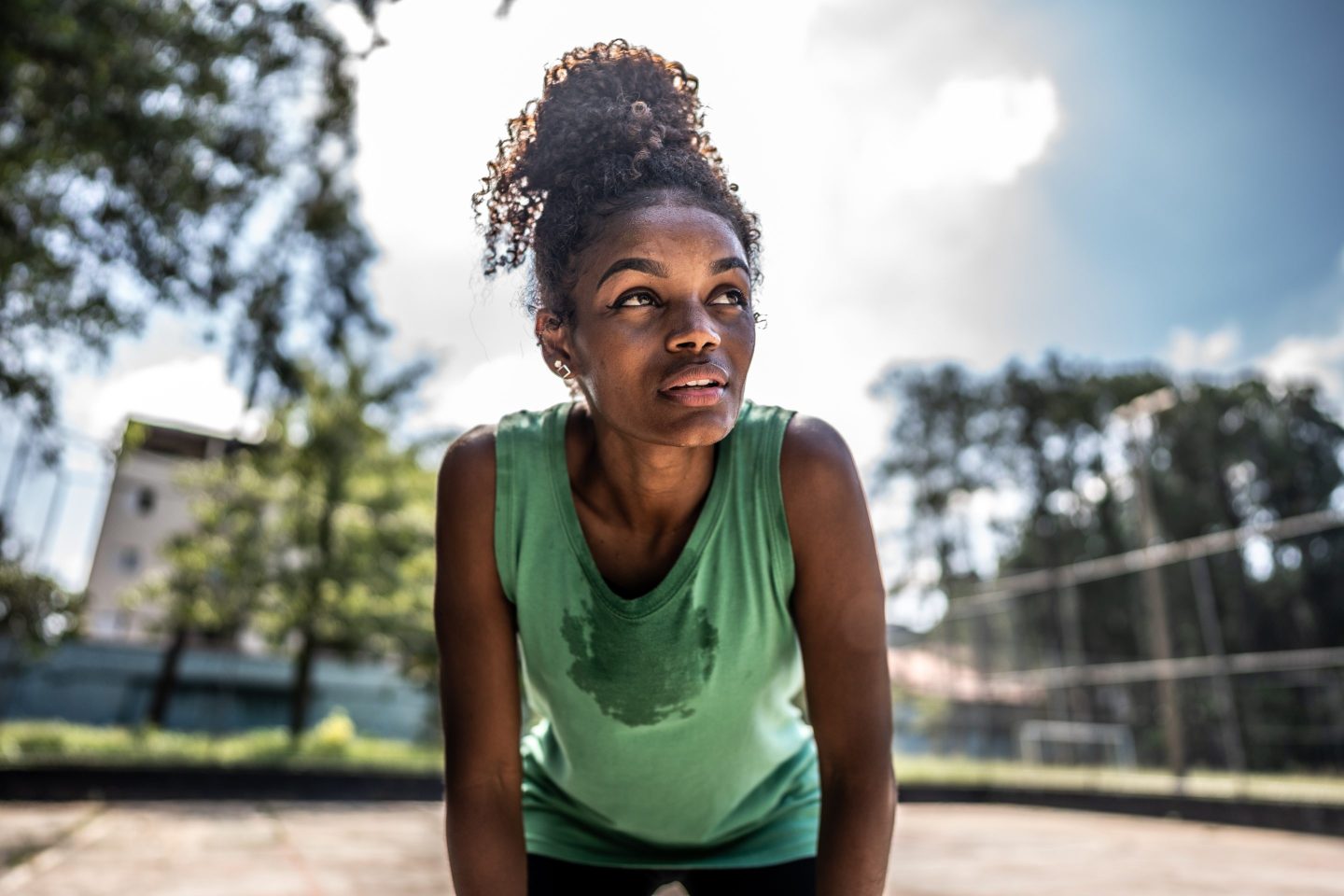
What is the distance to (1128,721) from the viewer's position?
12.7 metres

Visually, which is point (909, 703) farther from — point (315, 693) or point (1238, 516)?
point (315, 693)

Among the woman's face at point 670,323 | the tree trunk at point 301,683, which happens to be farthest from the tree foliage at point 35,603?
the tree trunk at point 301,683

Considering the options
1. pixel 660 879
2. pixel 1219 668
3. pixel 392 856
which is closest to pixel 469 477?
pixel 660 879

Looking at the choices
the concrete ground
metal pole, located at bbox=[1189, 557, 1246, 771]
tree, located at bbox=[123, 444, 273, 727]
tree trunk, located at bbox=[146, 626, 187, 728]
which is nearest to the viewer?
the concrete ground

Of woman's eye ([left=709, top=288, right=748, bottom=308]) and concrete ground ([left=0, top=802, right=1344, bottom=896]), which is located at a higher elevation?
woman's eye ([left=709, top=288, right=748, bottom=308])

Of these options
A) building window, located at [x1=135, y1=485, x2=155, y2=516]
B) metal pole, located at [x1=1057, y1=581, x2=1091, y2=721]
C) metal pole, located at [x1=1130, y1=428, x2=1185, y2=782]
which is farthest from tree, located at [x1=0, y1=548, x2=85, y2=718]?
building window, located at [x1=135, y1=485, x2=155, y2=516]

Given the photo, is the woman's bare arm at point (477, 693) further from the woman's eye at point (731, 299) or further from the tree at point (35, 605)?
the tree at point (35, 605)

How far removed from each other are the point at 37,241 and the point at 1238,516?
23.0 metres

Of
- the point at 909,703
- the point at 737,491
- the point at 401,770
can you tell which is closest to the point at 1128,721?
the point at 909,703

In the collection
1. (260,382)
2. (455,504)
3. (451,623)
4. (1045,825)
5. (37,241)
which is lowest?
(1045,825)

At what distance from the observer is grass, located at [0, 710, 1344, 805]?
9.54m

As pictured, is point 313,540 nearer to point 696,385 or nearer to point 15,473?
point 15,473

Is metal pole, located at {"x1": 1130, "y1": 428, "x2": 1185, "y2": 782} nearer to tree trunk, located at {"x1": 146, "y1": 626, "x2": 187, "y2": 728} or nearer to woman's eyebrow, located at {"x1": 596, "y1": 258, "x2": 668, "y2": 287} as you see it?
woman's eyebrow, located at {"x1": 596, "y1": 258, "x2": 668, "y2": 287}

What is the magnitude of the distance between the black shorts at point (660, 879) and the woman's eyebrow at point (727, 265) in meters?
1.09
